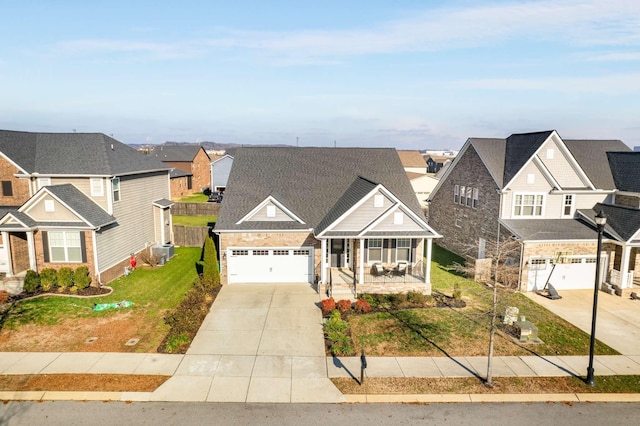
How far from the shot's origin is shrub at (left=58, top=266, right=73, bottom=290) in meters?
21.4

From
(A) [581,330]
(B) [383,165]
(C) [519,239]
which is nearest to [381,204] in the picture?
(B) [383,165]

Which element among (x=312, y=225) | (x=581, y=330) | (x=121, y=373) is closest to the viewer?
(x=121, y=373)

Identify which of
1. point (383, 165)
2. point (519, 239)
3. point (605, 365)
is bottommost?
point (605, 365)

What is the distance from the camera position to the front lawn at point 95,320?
1623cm

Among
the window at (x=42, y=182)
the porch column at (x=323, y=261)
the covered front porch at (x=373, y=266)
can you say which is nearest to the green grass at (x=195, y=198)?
the window at (x=42, y=182)

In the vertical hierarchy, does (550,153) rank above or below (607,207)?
above

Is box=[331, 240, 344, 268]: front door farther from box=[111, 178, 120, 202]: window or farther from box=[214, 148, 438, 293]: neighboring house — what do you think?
box=[111, 178, 120, 202]: window

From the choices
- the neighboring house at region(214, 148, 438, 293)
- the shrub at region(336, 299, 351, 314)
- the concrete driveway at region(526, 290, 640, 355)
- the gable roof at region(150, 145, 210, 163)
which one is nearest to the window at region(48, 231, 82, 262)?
the neighboring house at region(214, 148, 438, 293)

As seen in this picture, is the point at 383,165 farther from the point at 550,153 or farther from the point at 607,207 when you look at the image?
the point at 607,207

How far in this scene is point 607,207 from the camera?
82.9 ft

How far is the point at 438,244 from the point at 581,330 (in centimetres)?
1582

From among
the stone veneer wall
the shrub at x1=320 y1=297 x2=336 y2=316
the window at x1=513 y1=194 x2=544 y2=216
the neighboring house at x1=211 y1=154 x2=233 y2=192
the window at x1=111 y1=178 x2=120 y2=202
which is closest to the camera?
the shrub at x1=320 y1=297 x2=336 y2=316

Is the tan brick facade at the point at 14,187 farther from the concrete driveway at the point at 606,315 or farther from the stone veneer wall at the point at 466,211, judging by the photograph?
the concrete driveway at the point at 606,315

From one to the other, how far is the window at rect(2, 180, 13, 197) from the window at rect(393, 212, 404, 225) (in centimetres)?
2176
